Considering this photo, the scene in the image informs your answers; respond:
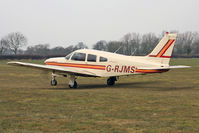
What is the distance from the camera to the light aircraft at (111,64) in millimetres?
17953

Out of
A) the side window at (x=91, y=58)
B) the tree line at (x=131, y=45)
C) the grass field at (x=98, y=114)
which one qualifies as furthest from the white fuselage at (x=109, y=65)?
the tree line at (x=131, y=45)

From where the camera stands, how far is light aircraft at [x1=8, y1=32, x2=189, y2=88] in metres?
18.0

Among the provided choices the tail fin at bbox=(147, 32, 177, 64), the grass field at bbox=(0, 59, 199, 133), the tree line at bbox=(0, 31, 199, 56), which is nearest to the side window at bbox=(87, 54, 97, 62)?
the tail fin at bbox=(147, 32, 177, 64)

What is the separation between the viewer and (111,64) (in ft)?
60.8

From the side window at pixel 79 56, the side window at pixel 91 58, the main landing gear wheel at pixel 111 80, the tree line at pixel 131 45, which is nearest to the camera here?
the side window at pixel 91 58

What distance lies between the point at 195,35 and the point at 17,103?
149m

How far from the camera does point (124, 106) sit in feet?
37.1

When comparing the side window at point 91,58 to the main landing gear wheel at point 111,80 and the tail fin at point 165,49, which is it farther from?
the tail fin at point 165,49

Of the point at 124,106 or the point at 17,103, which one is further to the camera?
the point at 17,103

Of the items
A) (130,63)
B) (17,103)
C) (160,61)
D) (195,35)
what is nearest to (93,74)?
(130,63)

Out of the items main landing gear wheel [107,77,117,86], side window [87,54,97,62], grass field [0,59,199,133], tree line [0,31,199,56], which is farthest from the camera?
tree line [0,31,199,56]

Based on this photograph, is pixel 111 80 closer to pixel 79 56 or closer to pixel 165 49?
pixel 79 56

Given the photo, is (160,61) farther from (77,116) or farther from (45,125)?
(45,125)

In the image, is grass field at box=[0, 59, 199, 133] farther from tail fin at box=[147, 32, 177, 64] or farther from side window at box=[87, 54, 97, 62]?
side window at box=[87, 54, 97, 62]
